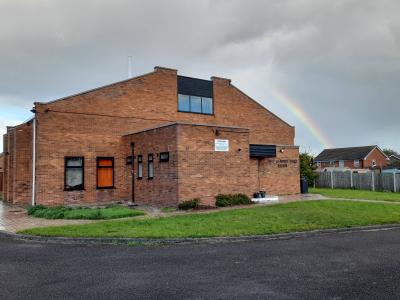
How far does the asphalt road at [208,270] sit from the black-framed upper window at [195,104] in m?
15.1

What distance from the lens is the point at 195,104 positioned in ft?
79.0

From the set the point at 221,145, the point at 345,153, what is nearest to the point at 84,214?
the point at 221,145

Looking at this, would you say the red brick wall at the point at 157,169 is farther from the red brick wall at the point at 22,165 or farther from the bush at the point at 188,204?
the red brick wall at the point at 22,165

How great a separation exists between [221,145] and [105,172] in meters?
6.85

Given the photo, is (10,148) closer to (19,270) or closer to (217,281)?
(19,270)

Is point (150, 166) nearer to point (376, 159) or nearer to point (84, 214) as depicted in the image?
point (84, 214)

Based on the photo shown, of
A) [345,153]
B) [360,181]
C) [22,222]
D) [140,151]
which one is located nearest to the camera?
[22,222]

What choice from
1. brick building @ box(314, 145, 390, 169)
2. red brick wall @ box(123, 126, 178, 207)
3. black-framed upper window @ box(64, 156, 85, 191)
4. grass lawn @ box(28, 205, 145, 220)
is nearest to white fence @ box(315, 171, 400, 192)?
red brick wall @ box(123, 126, 178, 207)

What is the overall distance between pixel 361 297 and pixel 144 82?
18.7 m

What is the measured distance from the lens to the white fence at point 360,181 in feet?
92.6

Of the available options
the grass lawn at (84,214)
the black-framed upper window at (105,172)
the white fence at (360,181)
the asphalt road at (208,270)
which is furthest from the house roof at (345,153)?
the asphalt road at (208,270)

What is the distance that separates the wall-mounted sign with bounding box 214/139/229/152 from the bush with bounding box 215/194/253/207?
7.18 feet

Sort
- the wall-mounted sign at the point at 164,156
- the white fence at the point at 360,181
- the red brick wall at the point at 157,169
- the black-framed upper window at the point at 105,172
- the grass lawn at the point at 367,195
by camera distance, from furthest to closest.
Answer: the white fence at the point at 360,181, the grass lawn at the point at 367,195, the black-framed upper window at the point at 105,172, the wall-mounted sign at the point at 164,156, the red brick wall at the point at 157,169

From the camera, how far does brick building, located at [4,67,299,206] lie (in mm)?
16969
